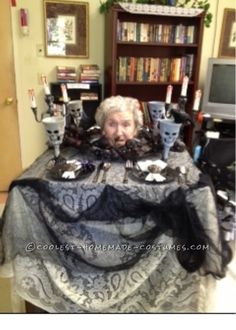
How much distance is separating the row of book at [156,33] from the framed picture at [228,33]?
0.35 m

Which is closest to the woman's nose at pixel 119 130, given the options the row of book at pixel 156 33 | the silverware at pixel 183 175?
the silverware at pixel 183 175

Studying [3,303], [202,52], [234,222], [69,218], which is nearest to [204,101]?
[202,52]

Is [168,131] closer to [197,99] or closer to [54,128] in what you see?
[197,99]

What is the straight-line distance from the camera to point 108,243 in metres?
0.72

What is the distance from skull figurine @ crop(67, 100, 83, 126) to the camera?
94 centimetres

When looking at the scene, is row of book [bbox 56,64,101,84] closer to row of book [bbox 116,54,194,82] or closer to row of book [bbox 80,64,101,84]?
row of book [bbox 80,64,101,84]

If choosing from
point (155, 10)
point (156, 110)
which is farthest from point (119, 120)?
point (155, 10)

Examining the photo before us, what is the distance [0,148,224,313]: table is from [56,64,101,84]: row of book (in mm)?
405

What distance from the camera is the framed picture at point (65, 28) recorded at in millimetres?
888

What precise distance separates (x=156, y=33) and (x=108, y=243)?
95cm

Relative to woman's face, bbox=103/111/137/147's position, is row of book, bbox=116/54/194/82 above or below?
above

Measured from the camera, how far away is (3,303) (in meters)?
0.71

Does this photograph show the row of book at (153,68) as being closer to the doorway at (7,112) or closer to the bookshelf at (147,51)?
the bookshelf at (147,51)

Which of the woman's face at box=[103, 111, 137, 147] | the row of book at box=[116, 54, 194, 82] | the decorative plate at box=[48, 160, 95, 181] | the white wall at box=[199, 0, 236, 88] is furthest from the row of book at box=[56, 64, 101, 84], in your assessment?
the white wall at box=[199, 0, 236, 88]
